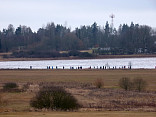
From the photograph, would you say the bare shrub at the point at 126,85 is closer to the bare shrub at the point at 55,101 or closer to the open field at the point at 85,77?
the open field at the point at 85,77

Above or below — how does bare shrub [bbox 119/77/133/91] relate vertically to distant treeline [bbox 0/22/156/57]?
below

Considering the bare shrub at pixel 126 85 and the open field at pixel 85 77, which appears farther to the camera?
the open field at pixel 85 77

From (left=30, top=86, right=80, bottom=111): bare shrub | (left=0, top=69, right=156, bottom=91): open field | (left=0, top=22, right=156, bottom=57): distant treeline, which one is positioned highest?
(left=0, top=22, right=156, bottom=57): distant treeline

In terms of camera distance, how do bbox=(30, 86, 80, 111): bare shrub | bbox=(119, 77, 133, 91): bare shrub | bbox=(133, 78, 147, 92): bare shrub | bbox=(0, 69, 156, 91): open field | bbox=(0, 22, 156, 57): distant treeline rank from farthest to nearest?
bbox=(0, 22, 156, 57): distant treeline < bbox=(0, 69, 156, 91): open field < bbox=(119, 77, 133, 91): bare shrub < bbox=(133, 78, 147, 92): bare shrub < bbox=(30, 86, 80, 111): bare shrub

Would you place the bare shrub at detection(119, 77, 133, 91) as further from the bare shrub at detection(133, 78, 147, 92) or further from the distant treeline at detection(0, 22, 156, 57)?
the distant treeline at detection(0, 22, 156, 57)

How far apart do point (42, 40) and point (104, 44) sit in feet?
95.4

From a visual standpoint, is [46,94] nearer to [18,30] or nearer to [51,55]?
[51,55]

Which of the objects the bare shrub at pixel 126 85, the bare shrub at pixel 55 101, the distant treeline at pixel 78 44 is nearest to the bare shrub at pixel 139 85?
the bare shrub at pixel 126 85

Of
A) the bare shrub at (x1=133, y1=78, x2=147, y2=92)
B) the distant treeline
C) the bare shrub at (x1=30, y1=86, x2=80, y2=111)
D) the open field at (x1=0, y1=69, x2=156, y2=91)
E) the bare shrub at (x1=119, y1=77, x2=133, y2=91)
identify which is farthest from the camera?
the distant treeline

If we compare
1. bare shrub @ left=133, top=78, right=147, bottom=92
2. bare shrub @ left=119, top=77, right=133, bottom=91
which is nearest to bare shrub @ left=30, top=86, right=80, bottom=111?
bare shrub @ left=133, top=78, right=147, bottom=92

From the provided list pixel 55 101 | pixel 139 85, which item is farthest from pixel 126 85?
pixel 55 101

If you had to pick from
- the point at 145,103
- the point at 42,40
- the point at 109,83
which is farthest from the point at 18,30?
the point at 145,103

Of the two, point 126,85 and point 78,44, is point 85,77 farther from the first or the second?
point 78,44

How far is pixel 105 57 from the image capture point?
436ft
